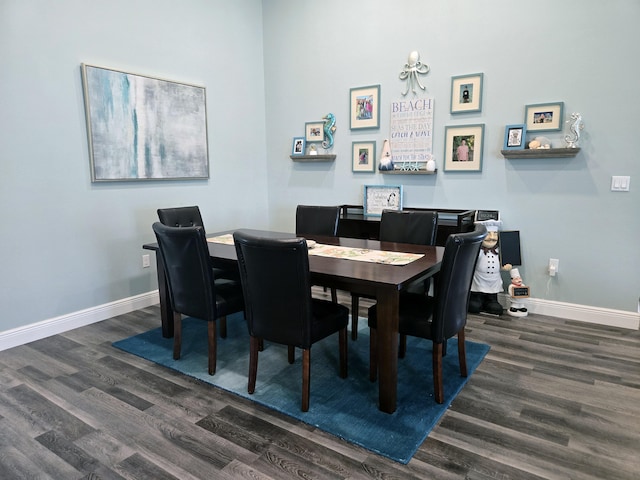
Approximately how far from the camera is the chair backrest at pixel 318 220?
3.44 m

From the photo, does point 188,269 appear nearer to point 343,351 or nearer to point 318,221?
point 343,351

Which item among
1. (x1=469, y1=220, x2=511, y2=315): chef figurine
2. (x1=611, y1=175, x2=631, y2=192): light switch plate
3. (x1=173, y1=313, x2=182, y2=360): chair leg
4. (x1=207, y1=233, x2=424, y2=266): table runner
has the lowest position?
(x1=173, y1=313, x2=182, y2=360): chair leg

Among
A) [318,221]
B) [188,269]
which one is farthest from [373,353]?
[318,221]

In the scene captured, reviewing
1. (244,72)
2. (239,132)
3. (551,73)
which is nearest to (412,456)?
(551,73)

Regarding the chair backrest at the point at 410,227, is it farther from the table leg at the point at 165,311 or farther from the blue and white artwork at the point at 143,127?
the blue and white artwork at the point at 143,127

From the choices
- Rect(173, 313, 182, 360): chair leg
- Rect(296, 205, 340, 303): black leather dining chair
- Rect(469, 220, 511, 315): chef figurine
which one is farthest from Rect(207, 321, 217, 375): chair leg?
Rect(469, 220, 511, 315): chef figurine

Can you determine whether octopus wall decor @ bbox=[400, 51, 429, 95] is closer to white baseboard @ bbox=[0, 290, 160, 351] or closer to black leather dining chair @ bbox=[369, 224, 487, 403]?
black leather dining chair @ bbox=[369, 224, 487, 403]

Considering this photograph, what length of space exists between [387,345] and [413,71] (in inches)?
108

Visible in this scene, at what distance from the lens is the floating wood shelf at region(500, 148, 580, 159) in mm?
3180

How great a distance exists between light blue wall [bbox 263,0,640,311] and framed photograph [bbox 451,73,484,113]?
0.19ft

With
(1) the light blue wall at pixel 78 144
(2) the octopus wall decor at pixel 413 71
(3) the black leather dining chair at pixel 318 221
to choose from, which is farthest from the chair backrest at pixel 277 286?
(2) the octopus wall decor at pixel 413 71

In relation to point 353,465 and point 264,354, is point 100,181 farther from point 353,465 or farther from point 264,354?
point 353,465

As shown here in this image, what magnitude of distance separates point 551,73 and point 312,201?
2.48 metres

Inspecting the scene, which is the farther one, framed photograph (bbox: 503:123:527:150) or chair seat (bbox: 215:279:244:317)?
framed photograph (bbox: 503:123:527:150)
